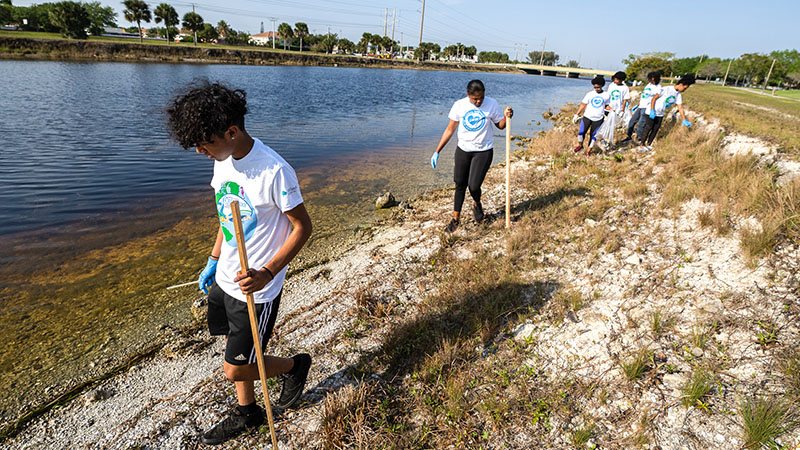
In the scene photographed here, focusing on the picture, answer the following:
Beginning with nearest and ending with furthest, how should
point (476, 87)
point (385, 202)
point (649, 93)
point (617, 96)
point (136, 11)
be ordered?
1. point (476, 87)
2. point (385, 202)
3. point (649, 93)
4. point (617, 96)
5. point (136, 11)

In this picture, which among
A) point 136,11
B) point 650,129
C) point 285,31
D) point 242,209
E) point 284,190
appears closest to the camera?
point 284,190

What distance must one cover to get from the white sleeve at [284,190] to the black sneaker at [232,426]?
5.73ft

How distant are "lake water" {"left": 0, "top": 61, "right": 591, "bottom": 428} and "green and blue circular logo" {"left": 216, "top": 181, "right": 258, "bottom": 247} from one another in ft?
1.93

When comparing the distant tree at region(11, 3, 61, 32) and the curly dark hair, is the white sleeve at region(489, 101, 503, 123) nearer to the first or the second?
the curly dark hair

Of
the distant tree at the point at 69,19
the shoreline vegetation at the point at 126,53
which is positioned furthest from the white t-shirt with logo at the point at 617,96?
the distant tree at the point at 69,19

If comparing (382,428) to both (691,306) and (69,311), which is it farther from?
(69,311)

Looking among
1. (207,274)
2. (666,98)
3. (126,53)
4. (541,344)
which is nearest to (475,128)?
(541,344)

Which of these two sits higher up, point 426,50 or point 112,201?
→ point 426,50

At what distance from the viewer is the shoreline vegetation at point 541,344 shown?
9.09 feet

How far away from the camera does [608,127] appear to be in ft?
34.2

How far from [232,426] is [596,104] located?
34.9 ft

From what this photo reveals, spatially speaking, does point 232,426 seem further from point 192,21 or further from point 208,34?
point 208,34

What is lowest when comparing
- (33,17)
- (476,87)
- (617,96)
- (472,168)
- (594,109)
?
(472,168)

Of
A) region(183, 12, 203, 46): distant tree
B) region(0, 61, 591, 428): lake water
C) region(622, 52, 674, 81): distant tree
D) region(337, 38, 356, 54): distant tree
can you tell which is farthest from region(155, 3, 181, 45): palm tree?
region(622, 52, 674, 81): distant tree
